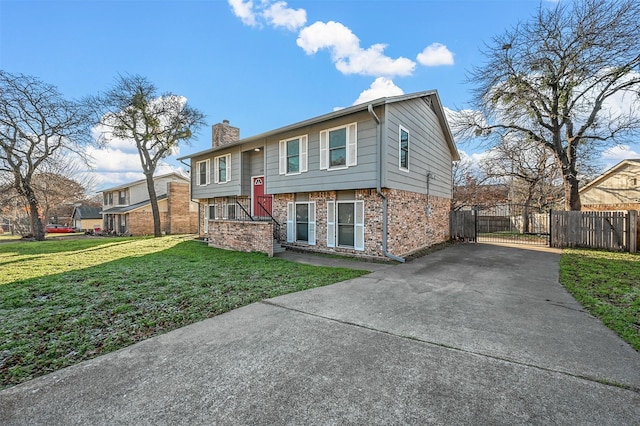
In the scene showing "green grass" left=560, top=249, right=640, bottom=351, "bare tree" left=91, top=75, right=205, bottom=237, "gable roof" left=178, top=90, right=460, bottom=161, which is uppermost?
"bare tree" left=91, top=75, right=205, bottom=237

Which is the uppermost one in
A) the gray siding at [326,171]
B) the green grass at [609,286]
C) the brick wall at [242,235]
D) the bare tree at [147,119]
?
the bare tree at [147,119]

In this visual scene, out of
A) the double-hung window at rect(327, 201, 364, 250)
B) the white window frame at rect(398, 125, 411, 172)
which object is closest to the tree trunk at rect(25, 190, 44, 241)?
the double-hung window at rect(327, 201, 364, 250)

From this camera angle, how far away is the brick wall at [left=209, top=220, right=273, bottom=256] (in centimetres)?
1028

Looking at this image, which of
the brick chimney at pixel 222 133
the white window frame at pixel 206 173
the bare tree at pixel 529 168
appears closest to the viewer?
the brick chimney at pixel 222 133

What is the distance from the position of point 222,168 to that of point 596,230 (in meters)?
17.4

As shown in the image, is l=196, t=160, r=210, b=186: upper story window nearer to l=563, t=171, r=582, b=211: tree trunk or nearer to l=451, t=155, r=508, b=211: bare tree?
l=563, t=171, r=582, b=211: tree trunk

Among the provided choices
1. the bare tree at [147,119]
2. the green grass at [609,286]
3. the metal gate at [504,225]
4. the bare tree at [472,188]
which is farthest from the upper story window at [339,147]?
the bare tree at [472,188]

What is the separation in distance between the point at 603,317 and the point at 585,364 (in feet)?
6.75

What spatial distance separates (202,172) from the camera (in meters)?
16.4

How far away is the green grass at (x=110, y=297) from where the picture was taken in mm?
3254

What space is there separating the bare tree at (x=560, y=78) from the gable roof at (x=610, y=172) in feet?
11.7

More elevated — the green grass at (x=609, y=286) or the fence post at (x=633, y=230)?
the fence post at (x=633, y=230)

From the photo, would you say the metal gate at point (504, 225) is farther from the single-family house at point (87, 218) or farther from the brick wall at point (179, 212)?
the single-family house at point (87, 218)

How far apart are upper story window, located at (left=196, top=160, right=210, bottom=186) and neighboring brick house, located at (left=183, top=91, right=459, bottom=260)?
6.82ft
